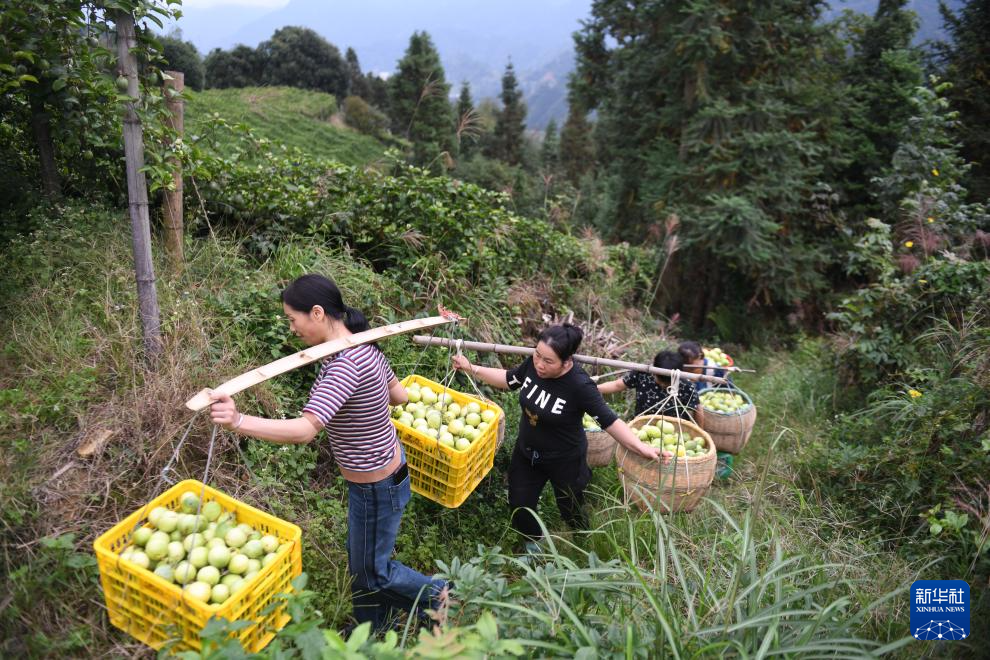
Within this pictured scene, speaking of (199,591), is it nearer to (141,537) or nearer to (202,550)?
(202,550)

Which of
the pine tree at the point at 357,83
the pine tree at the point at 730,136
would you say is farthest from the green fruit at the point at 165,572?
the pine tree at the point at 357,83

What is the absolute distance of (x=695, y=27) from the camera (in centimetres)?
1084

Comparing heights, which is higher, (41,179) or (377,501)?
(41,179)

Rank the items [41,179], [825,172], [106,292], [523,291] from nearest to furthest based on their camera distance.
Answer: [106,292] < [41,179] < [523,291] < [825,172]

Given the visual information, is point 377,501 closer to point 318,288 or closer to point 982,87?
point 318,288

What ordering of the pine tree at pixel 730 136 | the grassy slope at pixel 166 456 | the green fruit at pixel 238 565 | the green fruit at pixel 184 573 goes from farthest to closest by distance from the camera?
the pine tree at pixel 730 136, the grassy slope at pixel 166 456, the green fruit at pixel 238 565, the green fruit at pixel 184 573

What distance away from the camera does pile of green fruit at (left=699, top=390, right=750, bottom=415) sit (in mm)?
4605

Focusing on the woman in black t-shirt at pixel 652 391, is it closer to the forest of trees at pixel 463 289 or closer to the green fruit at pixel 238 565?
the forest of trees at pixel 463 289

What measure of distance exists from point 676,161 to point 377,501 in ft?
36.7

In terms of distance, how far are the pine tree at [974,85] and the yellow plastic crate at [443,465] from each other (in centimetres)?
1397

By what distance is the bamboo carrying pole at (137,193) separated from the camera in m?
2.97

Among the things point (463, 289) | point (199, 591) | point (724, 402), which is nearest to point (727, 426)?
point (724, 402)

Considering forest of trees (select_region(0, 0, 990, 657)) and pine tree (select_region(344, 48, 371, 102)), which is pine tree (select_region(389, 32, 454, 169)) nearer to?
pine tree (select_region(344, 48, 371, 102))

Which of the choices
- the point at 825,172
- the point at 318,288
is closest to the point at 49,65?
the point at 318,288
